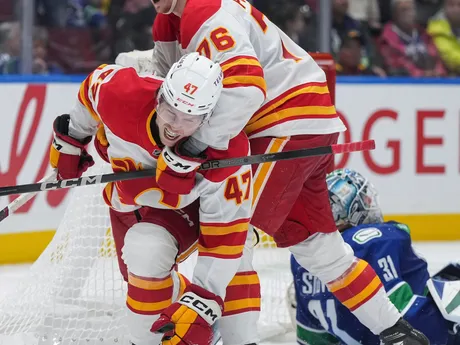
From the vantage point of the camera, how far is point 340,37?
4.99 meters

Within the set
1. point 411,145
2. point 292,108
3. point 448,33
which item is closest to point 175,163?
point 292,108

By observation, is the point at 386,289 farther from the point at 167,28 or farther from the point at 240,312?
the point at 167,28

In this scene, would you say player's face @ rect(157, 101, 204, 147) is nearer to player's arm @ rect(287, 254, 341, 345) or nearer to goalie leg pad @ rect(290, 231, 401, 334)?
goalie leg pad @ rect(290, 231, 401, 334)

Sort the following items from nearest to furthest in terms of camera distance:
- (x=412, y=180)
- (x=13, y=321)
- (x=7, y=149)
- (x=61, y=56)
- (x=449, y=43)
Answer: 1. (x=13, y=321)
2. (x=7, y=149)
3. (x=61, y=56)
4. (x=412, y=180)
5. (x=449, y=43)

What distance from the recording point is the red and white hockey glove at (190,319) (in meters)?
2.17

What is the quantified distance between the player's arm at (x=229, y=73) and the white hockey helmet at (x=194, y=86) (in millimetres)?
50

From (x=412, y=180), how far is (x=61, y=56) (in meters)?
1.88

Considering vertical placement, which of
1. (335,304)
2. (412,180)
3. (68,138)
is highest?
(68,138)

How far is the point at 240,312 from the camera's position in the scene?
94.7 inches

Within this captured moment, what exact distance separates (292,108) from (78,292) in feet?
3.19

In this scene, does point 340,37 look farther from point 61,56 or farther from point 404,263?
point 404,263

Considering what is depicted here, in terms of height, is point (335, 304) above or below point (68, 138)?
below

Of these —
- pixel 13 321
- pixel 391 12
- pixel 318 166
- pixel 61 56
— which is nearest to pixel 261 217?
pixel 318 166

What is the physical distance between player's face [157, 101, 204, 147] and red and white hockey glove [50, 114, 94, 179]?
44 centimetres
